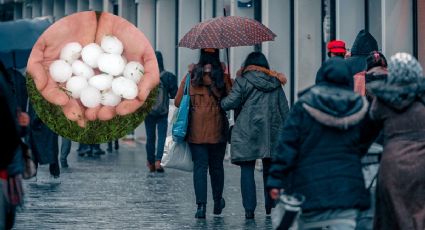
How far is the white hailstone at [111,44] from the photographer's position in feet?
40.9

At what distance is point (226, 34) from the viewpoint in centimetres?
1409

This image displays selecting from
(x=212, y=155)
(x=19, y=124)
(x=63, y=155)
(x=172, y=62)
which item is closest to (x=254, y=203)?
(x=212, y=155)

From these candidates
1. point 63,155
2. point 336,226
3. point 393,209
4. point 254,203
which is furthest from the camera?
point 63,155

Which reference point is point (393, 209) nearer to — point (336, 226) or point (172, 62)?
point (336, 226)

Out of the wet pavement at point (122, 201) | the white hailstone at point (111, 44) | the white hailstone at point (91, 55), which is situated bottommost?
the wet pavement at point (122, 201)

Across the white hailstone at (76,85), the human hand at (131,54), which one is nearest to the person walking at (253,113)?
the human hand at (131,54)

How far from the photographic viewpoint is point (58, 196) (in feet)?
54.2

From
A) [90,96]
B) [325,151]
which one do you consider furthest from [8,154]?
[90,96]

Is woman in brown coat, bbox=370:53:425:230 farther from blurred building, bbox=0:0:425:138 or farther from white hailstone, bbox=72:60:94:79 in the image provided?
blurred building, bbox=0:0:425:138

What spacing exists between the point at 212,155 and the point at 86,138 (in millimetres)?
1855

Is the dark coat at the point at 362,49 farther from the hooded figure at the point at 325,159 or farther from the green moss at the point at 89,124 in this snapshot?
the hooded figure at the point at 325,159

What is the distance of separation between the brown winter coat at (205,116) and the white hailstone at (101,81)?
163 cm

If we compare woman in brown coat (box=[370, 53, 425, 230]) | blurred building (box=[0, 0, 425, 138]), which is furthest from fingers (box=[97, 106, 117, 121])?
blurred building (box=[0, 0, 425, 138])

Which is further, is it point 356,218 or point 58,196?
point 58,196
